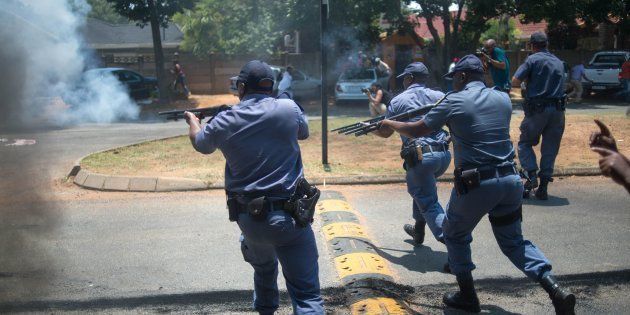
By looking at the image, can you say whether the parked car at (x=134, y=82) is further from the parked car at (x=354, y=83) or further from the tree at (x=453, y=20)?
the tree at (x=453, y=20)

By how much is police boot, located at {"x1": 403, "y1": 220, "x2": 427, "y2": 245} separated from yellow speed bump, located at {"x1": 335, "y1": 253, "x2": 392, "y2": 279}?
56 centimetres

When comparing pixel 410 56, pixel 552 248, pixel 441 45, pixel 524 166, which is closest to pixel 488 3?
pixel 441 45

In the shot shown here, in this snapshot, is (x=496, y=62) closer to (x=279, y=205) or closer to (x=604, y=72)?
(x=279, y=205)

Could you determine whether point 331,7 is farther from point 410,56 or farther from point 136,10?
point 410,56

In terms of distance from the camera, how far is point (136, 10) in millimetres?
20312

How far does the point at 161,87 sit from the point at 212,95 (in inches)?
187

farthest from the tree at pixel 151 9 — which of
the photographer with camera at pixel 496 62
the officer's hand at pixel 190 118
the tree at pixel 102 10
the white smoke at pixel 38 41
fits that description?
the officer's hand at pixel 190 118

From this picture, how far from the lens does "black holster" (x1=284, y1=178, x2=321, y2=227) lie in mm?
3736

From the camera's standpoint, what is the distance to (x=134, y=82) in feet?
74.4

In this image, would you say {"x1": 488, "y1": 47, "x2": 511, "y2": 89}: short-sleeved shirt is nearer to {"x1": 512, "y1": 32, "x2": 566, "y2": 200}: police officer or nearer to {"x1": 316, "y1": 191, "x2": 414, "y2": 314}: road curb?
{"x1": 512, "y1": 32, "x2": 566, "y2": 200}: police officer

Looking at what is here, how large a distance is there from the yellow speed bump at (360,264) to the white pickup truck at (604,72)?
20.2 metres

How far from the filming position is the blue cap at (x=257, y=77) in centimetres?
393

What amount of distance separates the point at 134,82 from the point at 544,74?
17931mm

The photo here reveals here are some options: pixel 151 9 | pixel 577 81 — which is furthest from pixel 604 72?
pixel 151 9
